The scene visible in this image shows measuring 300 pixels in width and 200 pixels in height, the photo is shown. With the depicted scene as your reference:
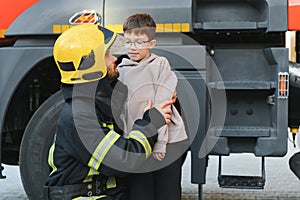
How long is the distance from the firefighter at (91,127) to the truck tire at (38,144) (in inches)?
45.7

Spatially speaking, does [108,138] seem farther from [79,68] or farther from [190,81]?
[190,81]

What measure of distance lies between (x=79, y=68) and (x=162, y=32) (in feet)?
3.95

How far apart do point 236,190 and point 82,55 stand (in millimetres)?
3791

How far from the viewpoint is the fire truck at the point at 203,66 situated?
12.4 ft

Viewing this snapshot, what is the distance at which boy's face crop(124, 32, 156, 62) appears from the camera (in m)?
3.06

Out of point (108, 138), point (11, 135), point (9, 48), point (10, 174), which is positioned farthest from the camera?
point (10, 174)

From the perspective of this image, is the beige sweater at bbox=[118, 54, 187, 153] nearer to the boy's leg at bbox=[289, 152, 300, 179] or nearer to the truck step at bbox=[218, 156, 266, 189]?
the truck step at bbox=[218, 156, 266, 189]

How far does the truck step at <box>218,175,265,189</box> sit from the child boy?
39.7 inches

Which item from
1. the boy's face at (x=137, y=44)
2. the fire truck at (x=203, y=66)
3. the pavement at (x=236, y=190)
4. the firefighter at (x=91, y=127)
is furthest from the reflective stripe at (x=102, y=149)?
the pavement at (x=236, y=190)

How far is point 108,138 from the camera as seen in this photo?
2.72 meters

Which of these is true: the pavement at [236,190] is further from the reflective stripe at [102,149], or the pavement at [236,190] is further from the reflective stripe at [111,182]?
the reflective stripe at [102,149]

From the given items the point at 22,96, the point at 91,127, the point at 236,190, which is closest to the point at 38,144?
the point at 22,96

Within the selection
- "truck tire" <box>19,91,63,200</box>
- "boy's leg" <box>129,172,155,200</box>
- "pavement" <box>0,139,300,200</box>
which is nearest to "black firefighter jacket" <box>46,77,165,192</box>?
"boy's leg" <box>129,172,155,200</box>

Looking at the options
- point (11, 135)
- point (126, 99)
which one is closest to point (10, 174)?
point (11, 135)
